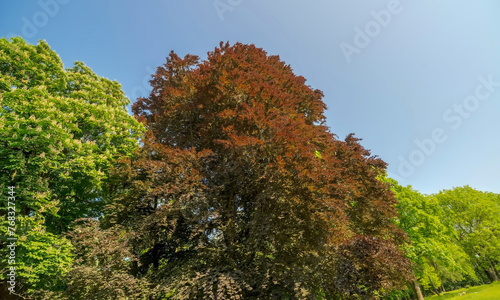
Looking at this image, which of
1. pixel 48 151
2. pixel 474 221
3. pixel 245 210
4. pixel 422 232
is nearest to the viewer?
pixel 245 210

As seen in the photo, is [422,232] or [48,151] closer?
[48,151]

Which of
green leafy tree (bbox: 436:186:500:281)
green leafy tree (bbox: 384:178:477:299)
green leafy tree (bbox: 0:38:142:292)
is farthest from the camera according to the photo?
green leafy tree (bbox: 436:186:500:281)

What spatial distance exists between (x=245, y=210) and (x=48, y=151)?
362 inches

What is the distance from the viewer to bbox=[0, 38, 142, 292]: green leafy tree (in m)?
9.10

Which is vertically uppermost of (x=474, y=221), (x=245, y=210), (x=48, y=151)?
(x=48, y=151)

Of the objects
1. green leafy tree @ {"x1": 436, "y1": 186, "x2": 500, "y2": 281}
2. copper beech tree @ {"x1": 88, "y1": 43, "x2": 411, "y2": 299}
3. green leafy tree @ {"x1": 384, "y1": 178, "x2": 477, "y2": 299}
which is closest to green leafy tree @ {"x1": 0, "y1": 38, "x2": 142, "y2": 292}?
copper beech tree @ {"x1": 88, "y1": 43, "x2": 411, "y2": 299}

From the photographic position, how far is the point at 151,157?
1038 centimetres

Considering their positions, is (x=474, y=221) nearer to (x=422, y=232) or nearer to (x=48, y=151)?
(x=422, y=232)

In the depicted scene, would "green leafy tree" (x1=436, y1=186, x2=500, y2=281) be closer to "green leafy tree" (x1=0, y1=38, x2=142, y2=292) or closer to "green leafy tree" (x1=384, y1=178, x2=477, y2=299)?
"green leafy tree" (x1=384, y1=178, x2=477, y2=299)

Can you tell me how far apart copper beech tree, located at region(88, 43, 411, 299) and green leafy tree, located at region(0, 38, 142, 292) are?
95.4 inches

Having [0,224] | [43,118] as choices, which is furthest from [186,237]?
[43,118]

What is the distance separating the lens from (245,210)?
920 cm

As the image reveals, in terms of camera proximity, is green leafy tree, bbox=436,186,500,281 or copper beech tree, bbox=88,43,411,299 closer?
copper beech tree, bbox=88,43,411,299

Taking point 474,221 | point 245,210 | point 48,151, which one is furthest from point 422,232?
point 48,151
